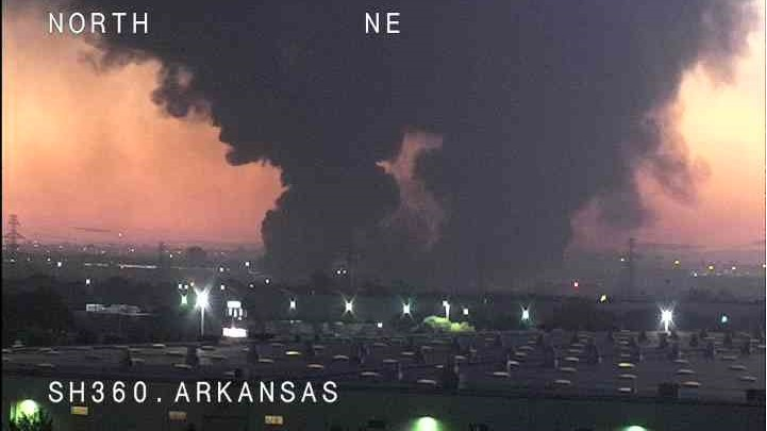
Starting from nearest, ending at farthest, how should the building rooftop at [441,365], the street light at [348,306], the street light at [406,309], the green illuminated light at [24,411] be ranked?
the green illuminated light at [24,411] → the building rooftop at [441,365] → the street light at [406,309] → the street light at [348,306]

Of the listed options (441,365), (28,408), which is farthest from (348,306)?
(28,408)

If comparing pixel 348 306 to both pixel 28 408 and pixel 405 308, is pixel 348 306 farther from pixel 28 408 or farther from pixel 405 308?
pixel 28 408

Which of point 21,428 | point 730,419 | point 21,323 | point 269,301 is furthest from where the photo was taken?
point 269,301

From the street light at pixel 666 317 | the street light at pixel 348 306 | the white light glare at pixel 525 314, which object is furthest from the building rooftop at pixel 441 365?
the street light at pixel 348 306

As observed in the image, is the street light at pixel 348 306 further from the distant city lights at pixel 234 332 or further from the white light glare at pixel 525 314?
the distant city lights at pixel 234 332

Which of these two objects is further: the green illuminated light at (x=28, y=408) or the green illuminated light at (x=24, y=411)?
the green illuminated light at (x=28, y=408)

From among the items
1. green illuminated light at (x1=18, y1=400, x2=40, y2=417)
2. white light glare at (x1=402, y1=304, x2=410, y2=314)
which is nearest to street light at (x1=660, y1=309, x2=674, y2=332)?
white light glare at (x1=402, y1=304, x2=410, y2=314)

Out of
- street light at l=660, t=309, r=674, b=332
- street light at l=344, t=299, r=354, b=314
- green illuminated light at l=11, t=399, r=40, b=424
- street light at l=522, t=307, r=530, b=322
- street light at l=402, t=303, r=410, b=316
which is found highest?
street light at l=344, t=299, r=354, b=314

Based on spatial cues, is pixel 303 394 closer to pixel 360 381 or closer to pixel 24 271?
pixel 360 381

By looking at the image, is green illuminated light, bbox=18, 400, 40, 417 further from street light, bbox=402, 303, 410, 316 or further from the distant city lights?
street light, bbox=402, 303, 410, 316

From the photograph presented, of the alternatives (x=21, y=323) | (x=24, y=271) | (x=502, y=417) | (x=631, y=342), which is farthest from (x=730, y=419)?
(x=24, y=271)

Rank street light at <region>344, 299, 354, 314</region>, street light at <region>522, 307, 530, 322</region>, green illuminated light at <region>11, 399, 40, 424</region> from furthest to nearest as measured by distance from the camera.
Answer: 1. street light at <region>344, 299, 354, 314</region>
2. street light at <region>522, 307, 530, 322</region>
3. green illuminated light at <region>11, 399, 40, 424</region>
